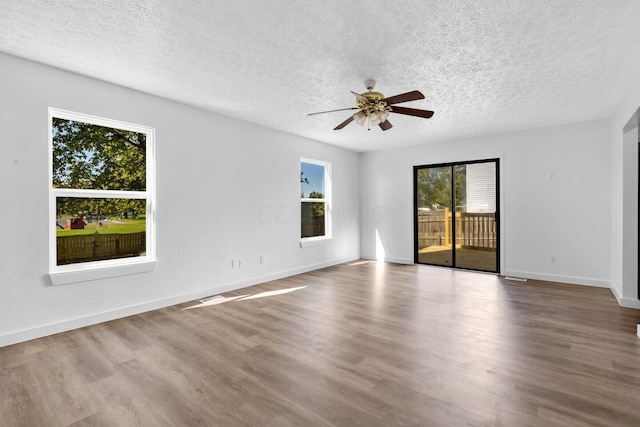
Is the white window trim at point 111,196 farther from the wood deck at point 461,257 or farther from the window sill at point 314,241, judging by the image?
the wood deck at point 461,257

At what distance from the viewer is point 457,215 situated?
254 inches

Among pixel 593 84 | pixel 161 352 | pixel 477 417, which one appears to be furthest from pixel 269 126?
pixel 477 417

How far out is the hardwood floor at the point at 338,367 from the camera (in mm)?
1901

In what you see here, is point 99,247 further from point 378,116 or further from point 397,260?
point 397,260

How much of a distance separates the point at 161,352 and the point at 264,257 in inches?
103

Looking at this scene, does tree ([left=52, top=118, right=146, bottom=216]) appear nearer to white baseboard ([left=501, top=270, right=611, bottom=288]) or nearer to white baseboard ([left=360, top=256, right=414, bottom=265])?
white baseboard ([left=360, top=256, right=414, bottom=265])

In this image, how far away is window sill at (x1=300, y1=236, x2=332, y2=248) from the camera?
19.8 ft

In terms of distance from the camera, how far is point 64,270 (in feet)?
10.5

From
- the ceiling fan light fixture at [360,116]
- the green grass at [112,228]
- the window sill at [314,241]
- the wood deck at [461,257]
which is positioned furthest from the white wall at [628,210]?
the green grass at [112,228]

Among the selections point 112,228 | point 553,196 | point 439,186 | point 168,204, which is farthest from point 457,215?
point 112,228

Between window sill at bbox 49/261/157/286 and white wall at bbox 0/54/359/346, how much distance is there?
0.07 metres

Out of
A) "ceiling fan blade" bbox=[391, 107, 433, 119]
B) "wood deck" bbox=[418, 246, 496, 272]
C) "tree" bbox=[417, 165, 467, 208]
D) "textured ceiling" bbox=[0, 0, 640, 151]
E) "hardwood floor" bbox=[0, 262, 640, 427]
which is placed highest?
"textured ceiling" bbox=[0, 0, 640, 151]

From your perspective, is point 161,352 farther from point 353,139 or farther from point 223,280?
point 353,139

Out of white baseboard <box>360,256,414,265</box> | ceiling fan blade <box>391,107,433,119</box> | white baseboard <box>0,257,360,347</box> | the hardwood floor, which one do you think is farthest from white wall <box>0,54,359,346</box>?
ceiling fan blade <box>391,107,433,119</box>
